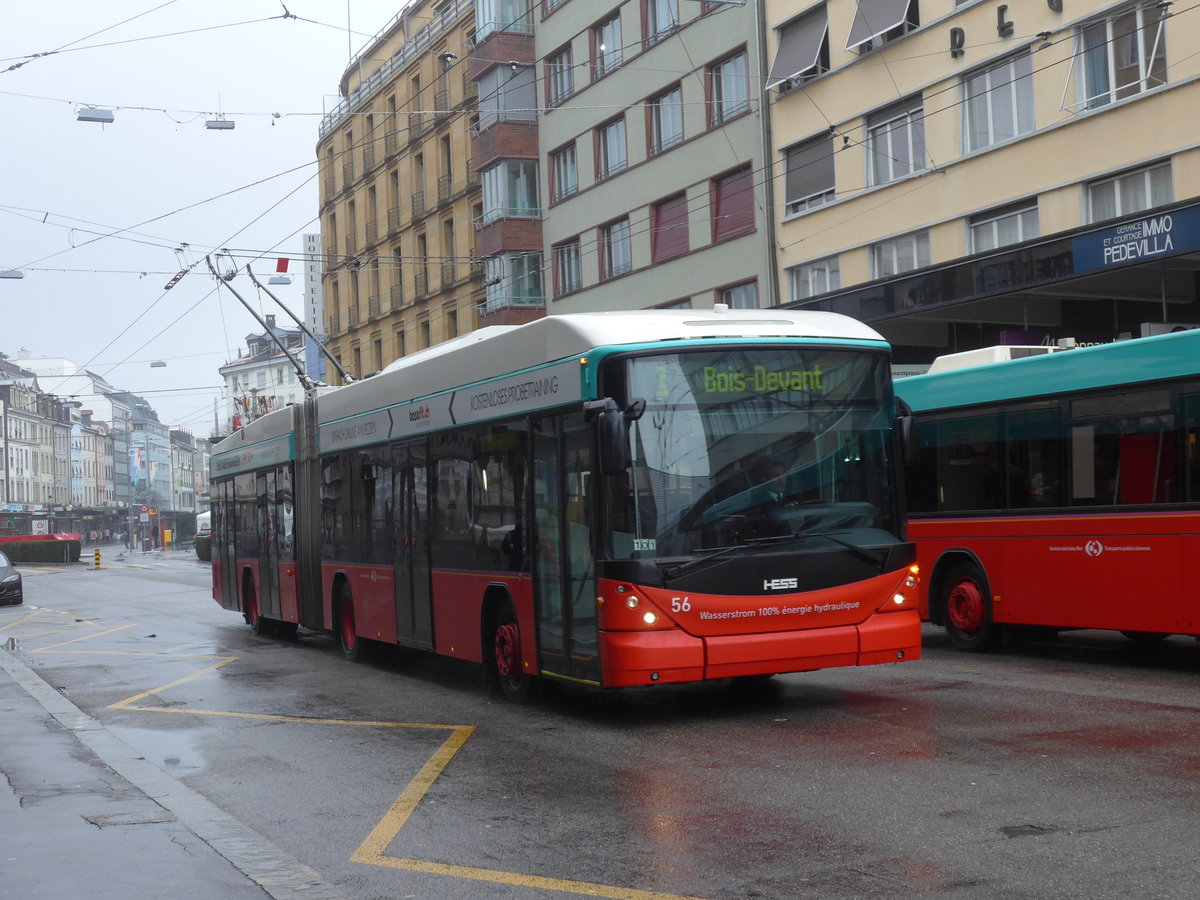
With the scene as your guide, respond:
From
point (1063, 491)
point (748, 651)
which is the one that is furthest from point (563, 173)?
point (748, 651)

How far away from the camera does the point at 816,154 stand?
31031 millimetres

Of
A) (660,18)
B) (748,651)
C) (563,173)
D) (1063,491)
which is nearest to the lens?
(748,651)

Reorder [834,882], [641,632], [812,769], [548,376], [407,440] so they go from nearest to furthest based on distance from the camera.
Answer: [834,882] < [812,769] < [641,632] < [548,376] < [407,440]

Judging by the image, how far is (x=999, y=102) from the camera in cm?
2589

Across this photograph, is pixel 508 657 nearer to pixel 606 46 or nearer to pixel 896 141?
pixel 896 141

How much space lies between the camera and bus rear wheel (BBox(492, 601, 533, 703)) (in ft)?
38.5

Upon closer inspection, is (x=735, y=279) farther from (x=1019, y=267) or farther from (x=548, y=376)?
(x=548, y=376)

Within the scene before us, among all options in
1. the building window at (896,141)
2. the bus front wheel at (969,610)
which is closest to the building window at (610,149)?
the building window at (896,141)

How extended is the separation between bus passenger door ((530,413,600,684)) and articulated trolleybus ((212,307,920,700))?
2 centimetres

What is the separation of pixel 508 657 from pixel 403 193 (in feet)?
142

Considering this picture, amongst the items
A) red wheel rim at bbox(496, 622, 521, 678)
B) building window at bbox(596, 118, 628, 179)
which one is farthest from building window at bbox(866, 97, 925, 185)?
red wheel rim at bbox(496, 622, 521, 678)

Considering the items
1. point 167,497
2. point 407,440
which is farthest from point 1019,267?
point 167,497

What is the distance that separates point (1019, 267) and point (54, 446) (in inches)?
5131

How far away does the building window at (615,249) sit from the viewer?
126ft
